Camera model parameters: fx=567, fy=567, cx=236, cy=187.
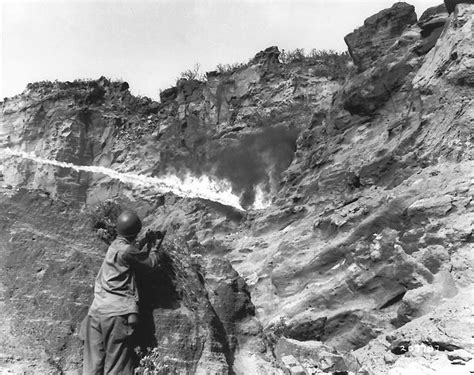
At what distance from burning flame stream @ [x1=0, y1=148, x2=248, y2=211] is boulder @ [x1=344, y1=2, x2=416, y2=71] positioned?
8299 mm

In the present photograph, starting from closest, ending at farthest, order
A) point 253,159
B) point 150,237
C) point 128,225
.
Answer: point 128,225, point 150,237, point 253,159

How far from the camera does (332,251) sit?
424 inches

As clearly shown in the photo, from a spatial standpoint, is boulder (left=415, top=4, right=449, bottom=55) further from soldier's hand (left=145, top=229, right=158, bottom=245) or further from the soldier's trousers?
the soldier's trousers

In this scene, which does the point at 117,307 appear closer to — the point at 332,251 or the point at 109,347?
the point at 109,347

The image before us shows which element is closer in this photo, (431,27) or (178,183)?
(431,27)

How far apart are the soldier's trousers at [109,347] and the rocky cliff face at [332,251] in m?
0.35

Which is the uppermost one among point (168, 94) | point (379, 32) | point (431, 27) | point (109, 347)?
point (168, 94)

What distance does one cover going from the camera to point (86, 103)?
32781 millimetres

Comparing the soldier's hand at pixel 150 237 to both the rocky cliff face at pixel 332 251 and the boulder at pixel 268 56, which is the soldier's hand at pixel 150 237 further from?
the boulder at pixel 268 56

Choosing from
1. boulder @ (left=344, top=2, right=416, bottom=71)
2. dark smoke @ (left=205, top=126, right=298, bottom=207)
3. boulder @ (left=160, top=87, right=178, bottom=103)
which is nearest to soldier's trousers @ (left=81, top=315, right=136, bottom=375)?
boulder @ (left=344, top=2, right=416, bottom=71)

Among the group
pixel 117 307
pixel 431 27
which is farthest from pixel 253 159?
pixel 117 307

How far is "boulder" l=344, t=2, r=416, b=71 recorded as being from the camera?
1561cm

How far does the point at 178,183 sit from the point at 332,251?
17617 mm

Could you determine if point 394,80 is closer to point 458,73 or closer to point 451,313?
point 458,73
